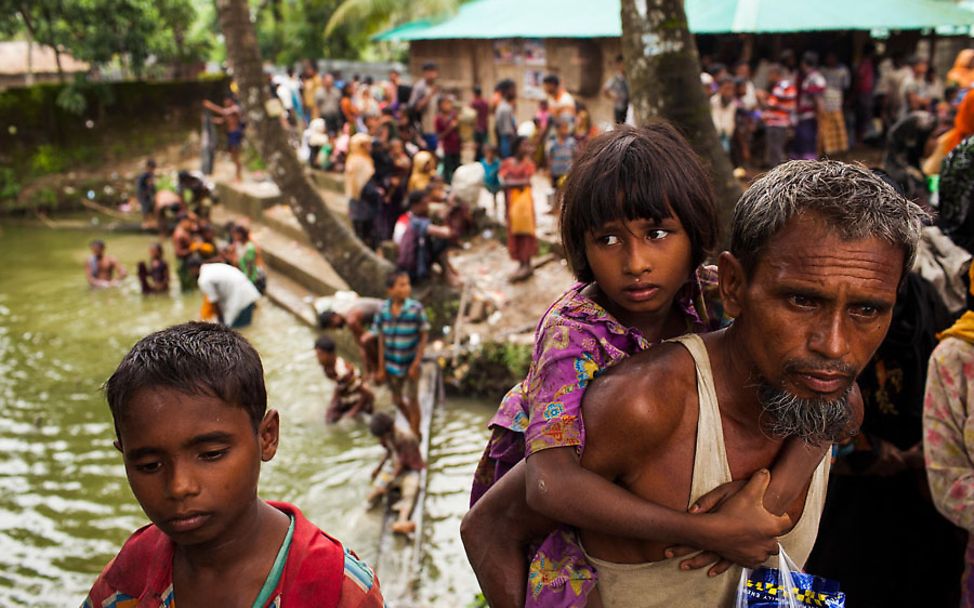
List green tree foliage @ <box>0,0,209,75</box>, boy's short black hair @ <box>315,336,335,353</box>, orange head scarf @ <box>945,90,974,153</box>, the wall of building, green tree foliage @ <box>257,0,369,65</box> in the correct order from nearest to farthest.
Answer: orange head scarf @ <box>945,90,974,153</box>, boy's short black hair @ <box>315,336,335,353</box>, the wall of building, green tree foliage @ <box>0,0,209,75</box>, green tree foliage @ <box>257,0,369,65</box>

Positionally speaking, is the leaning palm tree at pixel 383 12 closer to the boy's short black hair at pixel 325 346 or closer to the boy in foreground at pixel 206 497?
the boy's short black hair at pixel 325 346

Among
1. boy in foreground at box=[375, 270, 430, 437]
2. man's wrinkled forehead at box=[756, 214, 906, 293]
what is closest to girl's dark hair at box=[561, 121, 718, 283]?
man's wrinkled forehead at box=[756, 214, 906, 293]

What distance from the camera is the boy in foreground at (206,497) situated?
1.71 m

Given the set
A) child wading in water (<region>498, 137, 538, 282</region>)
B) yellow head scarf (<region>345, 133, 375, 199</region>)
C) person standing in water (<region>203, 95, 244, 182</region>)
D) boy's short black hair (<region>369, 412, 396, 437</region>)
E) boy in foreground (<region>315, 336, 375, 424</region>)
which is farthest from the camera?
person standing in water (<region>203, 95, 244, 182</region>)

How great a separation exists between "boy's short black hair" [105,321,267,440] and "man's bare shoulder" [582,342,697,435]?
73 centimetres

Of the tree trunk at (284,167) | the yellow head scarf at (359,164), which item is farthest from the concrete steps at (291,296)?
the yellow head scarf at (359,164)

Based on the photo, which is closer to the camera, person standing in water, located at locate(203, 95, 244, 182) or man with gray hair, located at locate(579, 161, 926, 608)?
man with gray hair, located at locate(579, 161, 926, 608)

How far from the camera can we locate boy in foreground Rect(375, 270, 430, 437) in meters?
7.48

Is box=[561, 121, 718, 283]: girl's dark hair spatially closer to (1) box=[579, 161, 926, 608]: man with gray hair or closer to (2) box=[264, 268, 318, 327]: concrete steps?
(1) box=[579, 161, 926, 608]: man with gray hair

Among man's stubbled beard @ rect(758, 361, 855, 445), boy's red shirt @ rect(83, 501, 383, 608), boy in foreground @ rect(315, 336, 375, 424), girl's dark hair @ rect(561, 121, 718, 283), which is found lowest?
boy in foreground @ rect(315, 336, 375, 424)

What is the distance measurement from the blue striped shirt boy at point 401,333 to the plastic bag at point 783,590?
5.87 m

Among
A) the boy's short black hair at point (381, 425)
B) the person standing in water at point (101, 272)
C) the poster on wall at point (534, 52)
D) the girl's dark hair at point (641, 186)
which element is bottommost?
the boy's short black hair at point (381, 425)

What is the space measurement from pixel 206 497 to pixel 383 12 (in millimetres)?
19572

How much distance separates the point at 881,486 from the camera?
10.5 ft
